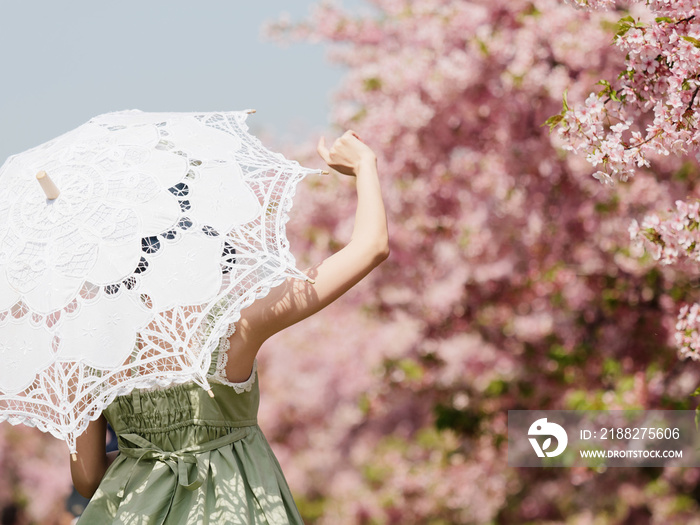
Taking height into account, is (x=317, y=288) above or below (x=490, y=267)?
above

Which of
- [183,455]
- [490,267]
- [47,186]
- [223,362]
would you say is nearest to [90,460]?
[183,455]

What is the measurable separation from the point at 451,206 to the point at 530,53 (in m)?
1.83

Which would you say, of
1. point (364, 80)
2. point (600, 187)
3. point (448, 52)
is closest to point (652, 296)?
point (600, 187)

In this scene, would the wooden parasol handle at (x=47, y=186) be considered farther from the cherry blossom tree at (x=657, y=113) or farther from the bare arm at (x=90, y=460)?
the cherry blossom tree at (x=657, y=113)

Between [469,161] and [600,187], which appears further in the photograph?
[469,161]

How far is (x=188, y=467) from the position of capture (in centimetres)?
198

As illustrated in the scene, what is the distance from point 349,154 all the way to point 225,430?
753mm

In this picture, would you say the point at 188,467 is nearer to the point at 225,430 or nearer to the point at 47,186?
the point at 225,430

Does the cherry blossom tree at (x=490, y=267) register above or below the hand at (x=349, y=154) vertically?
below

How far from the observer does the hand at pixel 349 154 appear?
2.07 metres

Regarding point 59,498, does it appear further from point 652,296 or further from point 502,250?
point 652,296

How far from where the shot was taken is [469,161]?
630 centimetres

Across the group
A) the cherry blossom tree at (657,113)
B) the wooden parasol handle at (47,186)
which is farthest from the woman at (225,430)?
the cherry blossom tree at (657,113)

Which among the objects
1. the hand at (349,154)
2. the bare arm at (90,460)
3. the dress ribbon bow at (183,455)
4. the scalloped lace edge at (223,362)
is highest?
the hand at (349,154)
